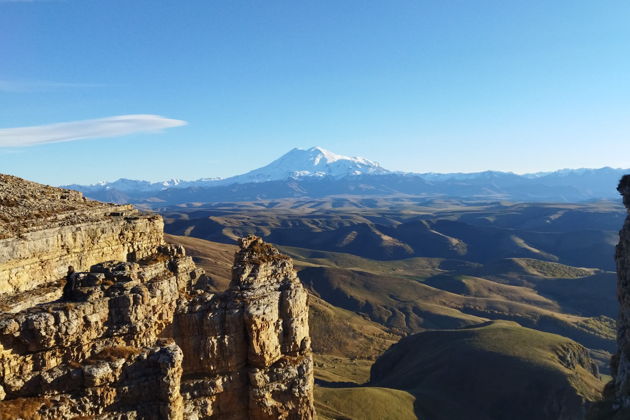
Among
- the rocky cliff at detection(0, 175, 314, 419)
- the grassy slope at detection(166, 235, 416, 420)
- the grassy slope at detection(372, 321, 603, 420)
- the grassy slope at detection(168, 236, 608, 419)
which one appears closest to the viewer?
the rocky cliff at detection(0, 175, 314, 419)

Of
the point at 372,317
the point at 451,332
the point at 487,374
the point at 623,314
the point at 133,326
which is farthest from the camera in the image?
the point at 372,317

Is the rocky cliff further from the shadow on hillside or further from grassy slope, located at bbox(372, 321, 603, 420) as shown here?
the shadow on hillside

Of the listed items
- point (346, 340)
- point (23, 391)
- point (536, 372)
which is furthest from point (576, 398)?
point (23, 391)

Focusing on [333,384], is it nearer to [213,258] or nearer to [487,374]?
[487,374]

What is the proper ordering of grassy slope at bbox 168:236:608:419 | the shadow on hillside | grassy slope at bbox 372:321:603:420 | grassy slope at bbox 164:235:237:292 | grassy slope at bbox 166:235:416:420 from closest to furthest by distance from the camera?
grassy slope at bbox 166:235:416:420
grassy slope at bbox 168:236:608:419
grassy slope at bbox 372:321:603:420
the shadow on hillside
grassy slope at bbox 164:235:237:292

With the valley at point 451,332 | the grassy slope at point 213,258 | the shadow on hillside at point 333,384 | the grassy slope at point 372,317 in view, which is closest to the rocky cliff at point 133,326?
the valley at point 451,332

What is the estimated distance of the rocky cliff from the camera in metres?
18.3

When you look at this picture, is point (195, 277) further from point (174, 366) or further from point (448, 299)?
point (448, 299)

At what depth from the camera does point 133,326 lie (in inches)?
838

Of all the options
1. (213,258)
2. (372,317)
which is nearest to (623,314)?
(372,317)

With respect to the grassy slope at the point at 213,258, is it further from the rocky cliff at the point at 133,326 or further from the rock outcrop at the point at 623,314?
the rock outcrop at the point at 623,314

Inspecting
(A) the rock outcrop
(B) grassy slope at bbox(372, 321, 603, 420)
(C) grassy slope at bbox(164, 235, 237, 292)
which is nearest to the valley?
(B) grassy slope at bbox(372, 321, 603, 420)

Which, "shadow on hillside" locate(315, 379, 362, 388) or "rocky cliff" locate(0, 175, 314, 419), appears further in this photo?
"shadow on hillside" locate(315, 379, 362, 388)

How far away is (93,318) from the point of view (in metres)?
20.0
